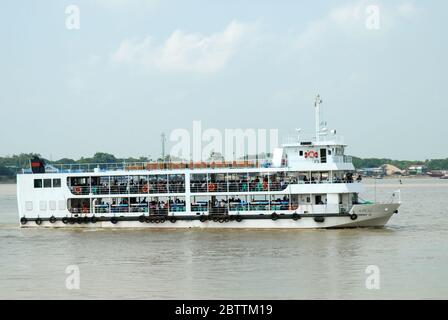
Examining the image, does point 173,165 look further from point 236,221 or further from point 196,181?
point 236,221

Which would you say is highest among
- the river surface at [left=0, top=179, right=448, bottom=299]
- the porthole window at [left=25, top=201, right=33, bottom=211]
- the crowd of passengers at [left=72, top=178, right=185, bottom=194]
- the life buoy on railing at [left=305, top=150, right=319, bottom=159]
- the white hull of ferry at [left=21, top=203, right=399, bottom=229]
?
the life buoy on railing at [left=305, top=150, right=319, bottom=159]

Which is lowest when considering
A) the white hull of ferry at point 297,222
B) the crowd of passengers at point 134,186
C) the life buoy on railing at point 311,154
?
the white hull of ferry at point 297,222

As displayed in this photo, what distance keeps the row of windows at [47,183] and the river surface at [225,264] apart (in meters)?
2.48

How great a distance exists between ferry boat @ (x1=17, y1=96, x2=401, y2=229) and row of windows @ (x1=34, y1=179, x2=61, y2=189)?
5 cm

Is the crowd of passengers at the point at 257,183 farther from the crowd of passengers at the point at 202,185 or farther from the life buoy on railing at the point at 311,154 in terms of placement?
the life buoy on railing at the point at 311,154

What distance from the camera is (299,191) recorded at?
133ft

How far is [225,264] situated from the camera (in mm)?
30719

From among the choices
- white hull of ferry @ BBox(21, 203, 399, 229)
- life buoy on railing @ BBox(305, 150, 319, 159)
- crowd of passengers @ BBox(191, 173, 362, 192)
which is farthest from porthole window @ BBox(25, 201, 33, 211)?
life buoy on railing @ BBox(305, 150, 319, 159)

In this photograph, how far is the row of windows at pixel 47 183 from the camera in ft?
146

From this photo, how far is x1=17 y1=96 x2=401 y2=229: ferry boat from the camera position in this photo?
133 ft

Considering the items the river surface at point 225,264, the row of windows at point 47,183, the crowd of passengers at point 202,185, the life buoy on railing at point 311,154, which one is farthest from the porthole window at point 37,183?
the life buoy on railing at point 311,154

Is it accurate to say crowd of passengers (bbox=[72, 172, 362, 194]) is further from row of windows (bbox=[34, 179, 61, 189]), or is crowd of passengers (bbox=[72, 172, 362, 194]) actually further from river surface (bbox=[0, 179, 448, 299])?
river surface (bbox=[0, 179, 448, 299])

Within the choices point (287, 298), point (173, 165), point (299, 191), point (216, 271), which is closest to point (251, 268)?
point (216, 271)

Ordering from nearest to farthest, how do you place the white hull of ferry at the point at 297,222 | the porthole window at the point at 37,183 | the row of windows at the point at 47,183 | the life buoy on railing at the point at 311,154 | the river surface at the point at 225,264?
the river surface at the point at 225,264 < the white hull of ferry at the point at 297,222 < the life buoy on railing at the point at 311,154 < the row of windows at the point at 47,183 < the porthole window at the point at 37,183
